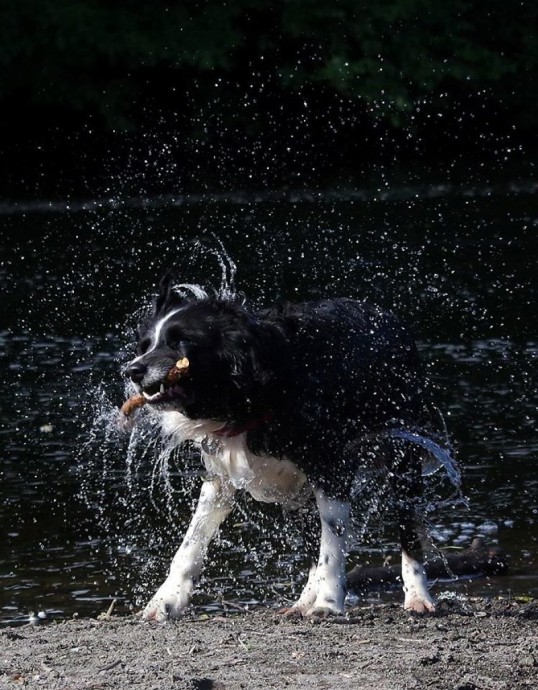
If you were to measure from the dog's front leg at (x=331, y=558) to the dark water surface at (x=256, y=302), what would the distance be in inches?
26.2

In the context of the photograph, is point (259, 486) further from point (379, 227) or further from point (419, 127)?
point (419, 127)

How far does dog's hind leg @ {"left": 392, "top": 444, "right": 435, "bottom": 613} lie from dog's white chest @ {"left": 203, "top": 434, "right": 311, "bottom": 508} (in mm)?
412

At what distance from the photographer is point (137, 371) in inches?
191

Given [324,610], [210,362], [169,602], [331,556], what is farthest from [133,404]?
[324,610]

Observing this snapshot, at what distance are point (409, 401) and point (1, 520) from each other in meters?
2.36

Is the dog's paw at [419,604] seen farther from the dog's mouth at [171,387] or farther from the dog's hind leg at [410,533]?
the dog's mouth at [171,387]

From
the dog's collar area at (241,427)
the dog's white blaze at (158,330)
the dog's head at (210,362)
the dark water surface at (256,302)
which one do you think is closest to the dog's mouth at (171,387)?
the dog's head at (210,362)

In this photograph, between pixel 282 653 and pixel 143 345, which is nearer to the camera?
pixel 282 653

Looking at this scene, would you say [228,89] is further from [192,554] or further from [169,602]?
[169,602]

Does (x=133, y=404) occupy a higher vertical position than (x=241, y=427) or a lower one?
higher

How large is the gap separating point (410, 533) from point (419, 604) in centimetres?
33

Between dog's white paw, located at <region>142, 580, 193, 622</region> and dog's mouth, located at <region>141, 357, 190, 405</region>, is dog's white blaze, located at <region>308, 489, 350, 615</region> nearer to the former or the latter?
dog's white paw, located at <region>142, 580, 193, 622</region>

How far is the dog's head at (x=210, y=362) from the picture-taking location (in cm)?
491

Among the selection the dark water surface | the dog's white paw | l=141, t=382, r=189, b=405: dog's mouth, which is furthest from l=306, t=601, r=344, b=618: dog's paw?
l=141, t=382, r=189, b=405: dog's mouth
